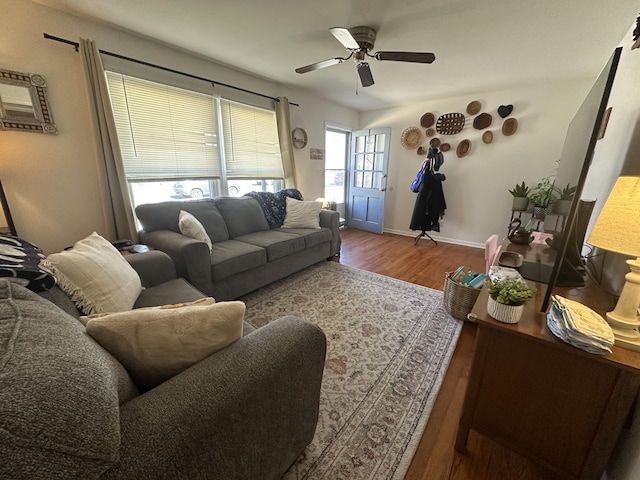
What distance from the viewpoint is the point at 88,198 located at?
2.28 metres

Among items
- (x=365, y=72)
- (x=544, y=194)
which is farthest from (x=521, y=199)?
(x=365, y=72)

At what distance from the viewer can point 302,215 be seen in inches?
125

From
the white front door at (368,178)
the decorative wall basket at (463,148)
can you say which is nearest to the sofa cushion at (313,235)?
the white front door at (368,178)

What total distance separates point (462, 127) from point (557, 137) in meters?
1.16

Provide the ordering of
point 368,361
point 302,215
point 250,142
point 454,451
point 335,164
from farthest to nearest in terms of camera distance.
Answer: point 335,164
point 250,142
point 302,215
point 368,361
point 454,451

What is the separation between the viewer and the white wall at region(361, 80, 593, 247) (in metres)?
3.37

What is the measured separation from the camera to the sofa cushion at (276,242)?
254 centimetres

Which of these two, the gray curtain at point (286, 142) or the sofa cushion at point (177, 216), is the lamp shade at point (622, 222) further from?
the gray curtain at point (286, 142)

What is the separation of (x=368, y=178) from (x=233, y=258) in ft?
11.4

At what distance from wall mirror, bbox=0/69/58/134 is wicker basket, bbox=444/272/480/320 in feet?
11.3

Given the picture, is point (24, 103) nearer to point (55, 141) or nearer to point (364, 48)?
point (55, 141)

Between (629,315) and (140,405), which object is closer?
(140,405)

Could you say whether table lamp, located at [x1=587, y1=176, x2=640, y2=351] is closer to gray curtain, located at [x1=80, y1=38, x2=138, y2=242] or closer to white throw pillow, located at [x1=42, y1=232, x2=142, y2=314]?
white throw pillow, located at [x1=42, y1=232, x2=142, y2=314]

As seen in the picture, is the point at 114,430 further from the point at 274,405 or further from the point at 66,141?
the point at 66,141
